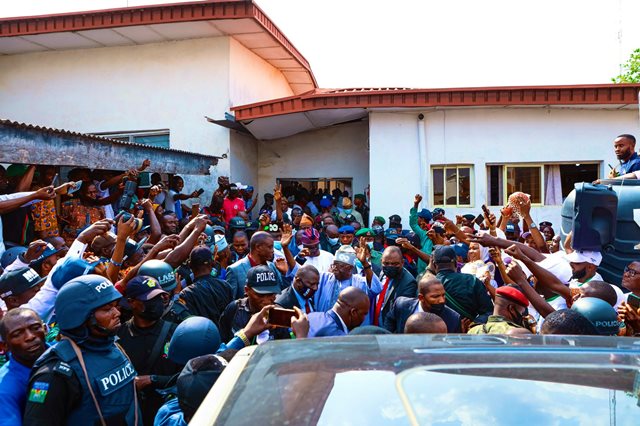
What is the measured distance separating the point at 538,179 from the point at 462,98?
2333 mm

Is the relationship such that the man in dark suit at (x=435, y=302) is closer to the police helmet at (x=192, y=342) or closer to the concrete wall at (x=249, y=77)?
the police helmet at (x=192, y=342)

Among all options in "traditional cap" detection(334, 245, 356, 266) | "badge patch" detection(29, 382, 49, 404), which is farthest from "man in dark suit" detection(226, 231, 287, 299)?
"badge patch" detection(29, 382, 49, 404)

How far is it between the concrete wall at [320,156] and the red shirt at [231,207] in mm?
3040

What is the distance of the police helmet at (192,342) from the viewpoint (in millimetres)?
2896

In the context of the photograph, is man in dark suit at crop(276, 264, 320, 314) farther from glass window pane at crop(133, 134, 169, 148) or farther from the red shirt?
glass window pane at crop(133, 134, 169, 148)

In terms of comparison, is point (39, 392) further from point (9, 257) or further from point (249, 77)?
point (249, 77)

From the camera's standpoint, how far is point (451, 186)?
11578 millimetres

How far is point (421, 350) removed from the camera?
182cm

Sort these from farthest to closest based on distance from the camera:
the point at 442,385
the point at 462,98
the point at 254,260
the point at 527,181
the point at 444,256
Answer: the point at 527,181, the point at 462,98, the point at 254,260, the point at 444,256, the point at 442,385

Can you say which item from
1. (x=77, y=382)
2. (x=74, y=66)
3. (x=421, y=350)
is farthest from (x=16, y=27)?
(x=421, y=350)

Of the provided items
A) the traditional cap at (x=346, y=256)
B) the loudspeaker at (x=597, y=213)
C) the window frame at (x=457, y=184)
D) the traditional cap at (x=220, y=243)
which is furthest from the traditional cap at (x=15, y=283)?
the window frame at (x=457, y=184)

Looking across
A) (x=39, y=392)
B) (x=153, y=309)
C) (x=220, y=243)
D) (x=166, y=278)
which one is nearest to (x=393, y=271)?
(x=166, y=278)

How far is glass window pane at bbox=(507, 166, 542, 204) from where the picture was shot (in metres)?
11.4

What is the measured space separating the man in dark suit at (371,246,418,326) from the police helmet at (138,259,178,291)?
1894mm
